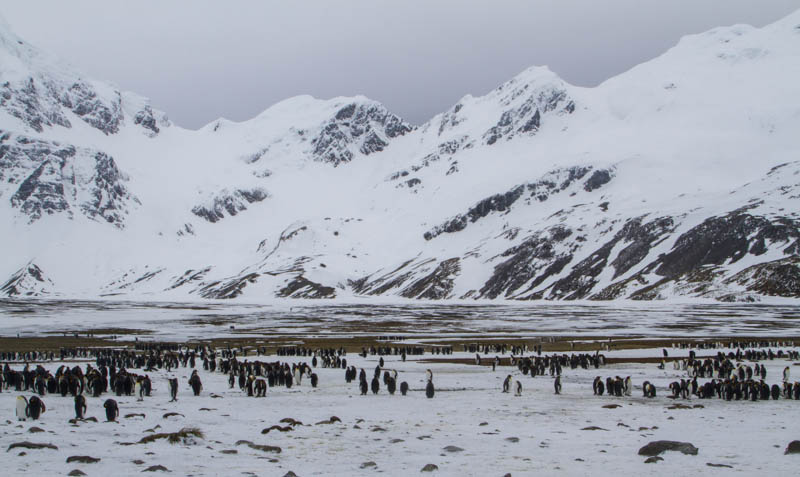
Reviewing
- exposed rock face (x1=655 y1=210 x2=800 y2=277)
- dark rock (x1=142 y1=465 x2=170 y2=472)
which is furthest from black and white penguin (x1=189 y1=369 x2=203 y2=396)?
exposed rock face (x1=655 y1=210 x2=800 y2=277)

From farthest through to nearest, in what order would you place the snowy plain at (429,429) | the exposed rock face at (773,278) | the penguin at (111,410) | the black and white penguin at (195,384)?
the exposed rock face at (773,278), the black and white penguin at (195,384), the penguin at (111,410), the snowy plain at (429,429)

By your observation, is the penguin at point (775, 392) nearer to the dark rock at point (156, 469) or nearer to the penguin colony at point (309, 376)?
the penguin colony at point (309, 376)

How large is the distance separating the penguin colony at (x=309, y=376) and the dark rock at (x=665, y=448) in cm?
1716

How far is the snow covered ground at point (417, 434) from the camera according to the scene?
20.7 m

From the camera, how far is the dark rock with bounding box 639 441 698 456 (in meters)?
22.5

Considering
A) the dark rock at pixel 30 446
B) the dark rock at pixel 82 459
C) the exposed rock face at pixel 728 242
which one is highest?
the exposed rock face at pixel 728 242

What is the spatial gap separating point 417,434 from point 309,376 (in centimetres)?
2492

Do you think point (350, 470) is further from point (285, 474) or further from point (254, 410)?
point (254, 410)

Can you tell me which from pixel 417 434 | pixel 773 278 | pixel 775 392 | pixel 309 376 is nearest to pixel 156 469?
pixel 417 434

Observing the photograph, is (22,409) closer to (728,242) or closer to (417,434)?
(417,434)

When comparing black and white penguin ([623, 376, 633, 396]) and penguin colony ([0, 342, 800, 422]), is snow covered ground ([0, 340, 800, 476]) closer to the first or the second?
penguin colony ([0, 342, 800, 422])

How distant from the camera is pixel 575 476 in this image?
19.8 metres

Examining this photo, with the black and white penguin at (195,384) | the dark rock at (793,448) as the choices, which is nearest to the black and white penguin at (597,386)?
the dark rock at (793,448)

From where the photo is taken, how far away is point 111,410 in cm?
2741
